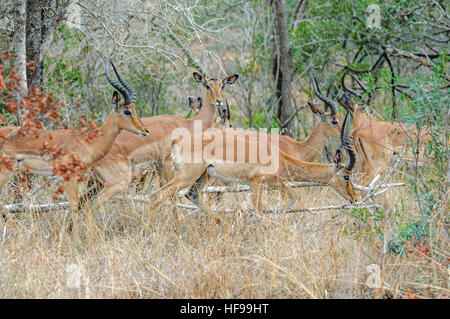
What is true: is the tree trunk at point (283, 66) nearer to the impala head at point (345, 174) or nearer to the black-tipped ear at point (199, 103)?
the black-tipped ear at point (199, 103)

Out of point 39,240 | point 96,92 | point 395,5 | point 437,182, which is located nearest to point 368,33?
point 395,5

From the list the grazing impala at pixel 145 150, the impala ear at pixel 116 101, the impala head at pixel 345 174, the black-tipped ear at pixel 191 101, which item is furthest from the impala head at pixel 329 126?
the impala ear at pixel 116 101

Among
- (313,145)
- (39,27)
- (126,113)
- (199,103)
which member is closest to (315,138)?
(313,145)

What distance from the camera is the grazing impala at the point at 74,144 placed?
5.36 metres

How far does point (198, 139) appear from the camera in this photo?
6.02 meters

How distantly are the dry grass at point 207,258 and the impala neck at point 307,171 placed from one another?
45 cm

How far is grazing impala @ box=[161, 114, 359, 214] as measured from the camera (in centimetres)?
596

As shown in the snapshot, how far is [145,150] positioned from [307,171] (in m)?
1.65

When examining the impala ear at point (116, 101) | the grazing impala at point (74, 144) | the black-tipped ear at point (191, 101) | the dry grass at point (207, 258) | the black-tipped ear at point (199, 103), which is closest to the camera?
the dry grass at point (207, 258)

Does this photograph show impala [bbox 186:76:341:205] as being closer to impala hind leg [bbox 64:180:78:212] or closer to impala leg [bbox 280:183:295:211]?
impala leg [bbox 280:183:295:211]

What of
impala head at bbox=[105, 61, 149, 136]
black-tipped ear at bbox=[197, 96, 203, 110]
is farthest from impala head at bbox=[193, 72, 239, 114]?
impala head at bbox=[105, 61, 149, 136]

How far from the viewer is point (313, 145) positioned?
7.32 m
